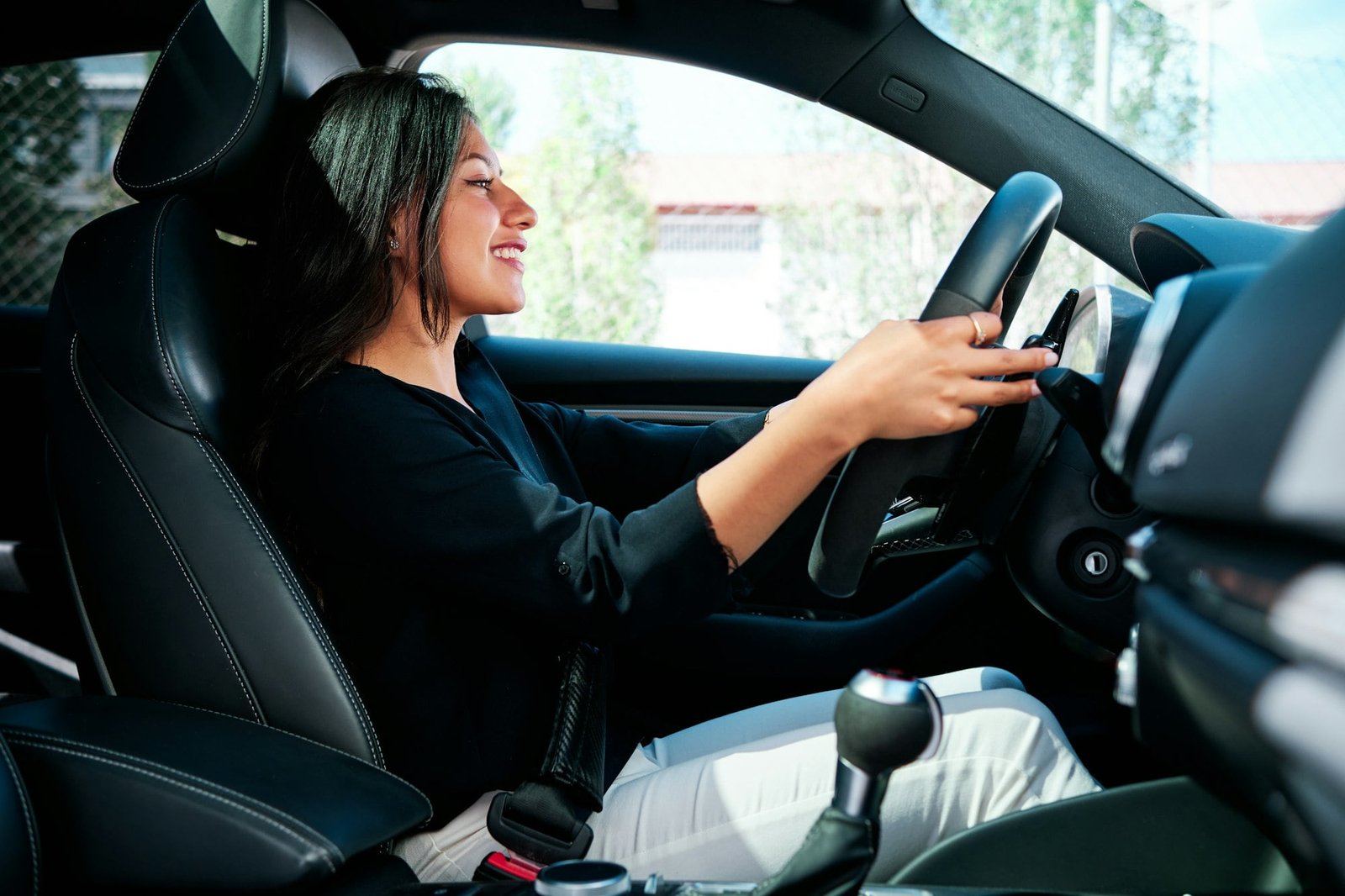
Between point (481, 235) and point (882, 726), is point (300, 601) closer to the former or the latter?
point (481, 235)

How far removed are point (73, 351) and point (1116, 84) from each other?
95.8 inches

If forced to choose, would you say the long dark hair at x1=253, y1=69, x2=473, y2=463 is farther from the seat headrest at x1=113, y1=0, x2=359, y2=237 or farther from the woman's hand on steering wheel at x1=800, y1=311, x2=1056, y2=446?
the woman's hand on steering wheel at x1=800, y1=311, x2=1056, y2=446

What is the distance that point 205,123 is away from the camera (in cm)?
127

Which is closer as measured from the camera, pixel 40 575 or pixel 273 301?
pixel 273 301

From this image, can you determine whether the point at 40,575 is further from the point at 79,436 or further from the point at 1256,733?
the point at 1256,733

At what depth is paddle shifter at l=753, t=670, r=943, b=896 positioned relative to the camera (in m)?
0.72

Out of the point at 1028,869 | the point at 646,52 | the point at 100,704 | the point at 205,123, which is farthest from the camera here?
the point at 646,52

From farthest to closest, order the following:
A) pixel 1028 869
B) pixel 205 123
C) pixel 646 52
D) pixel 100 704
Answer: pixel 646 52 < pixel 205 123 < pixel 100 704 < pixel 1028 869

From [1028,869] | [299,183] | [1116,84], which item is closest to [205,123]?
[299,183]

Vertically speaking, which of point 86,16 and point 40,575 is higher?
point 86,16

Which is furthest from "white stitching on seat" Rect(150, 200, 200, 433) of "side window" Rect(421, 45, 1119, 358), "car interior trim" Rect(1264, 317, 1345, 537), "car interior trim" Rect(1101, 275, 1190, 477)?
"side window" Rect(421, 45, 1119, 358)

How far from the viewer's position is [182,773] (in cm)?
98

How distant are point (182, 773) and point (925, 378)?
671mm

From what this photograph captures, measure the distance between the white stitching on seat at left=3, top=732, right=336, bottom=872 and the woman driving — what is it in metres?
0.23
